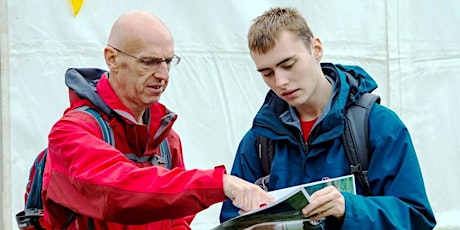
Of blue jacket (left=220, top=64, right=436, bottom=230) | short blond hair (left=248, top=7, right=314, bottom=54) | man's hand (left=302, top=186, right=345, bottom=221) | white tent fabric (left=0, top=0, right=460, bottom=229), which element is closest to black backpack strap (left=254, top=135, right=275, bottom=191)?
blue jacket (left=220, top=64, right=436, bottom=230)

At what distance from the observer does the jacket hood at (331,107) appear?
310 cm

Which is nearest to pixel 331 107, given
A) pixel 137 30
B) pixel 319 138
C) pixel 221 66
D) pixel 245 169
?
pixel 319 138

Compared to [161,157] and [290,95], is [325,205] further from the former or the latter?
[161,157]

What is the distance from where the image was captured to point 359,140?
306cm

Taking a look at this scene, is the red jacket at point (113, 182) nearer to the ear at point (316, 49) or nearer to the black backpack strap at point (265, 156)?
the black backpack strap at point (265, 156)

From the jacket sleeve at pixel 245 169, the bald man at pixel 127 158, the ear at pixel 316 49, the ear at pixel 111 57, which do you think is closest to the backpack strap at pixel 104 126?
the bald man at pixel 127 158

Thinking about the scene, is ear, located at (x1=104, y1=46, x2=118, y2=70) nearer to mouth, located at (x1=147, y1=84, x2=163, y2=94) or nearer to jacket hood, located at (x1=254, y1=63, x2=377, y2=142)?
mouth, located at (x1=147, y1=84, x2=163, y2=94)

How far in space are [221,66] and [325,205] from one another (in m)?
2.07

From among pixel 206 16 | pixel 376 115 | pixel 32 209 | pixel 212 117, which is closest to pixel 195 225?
pixel 212 117

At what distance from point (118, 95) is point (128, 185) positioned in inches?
19.7

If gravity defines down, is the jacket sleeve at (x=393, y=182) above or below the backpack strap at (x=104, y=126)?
below

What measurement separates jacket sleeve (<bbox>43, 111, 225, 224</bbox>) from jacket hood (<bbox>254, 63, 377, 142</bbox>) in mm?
409

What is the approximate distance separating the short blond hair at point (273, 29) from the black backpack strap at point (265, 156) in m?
0.27

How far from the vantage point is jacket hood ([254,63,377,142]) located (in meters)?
3.10
